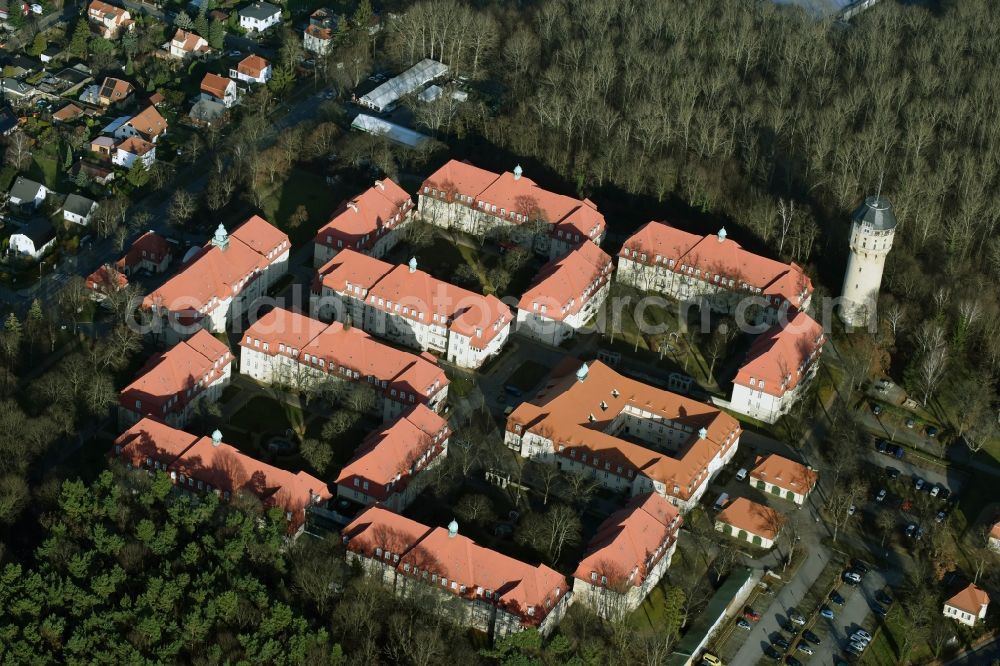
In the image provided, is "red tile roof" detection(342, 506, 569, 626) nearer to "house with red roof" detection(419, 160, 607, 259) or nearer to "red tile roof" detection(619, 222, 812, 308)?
"red tile roof" detection(619, 222, 812, 308)

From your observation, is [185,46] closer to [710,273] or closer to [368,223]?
[368,223]

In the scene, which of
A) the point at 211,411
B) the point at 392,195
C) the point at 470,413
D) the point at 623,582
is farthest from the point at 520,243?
the point at 623,582

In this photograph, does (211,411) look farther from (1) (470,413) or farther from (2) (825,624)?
(2) (825,624)

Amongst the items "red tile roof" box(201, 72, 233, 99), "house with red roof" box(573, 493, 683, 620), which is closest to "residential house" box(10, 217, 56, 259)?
"red tile roof" box(201, 72, 233, 99)

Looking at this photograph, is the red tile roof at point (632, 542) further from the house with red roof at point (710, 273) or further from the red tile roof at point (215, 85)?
the red tile roof at point (215, 85)

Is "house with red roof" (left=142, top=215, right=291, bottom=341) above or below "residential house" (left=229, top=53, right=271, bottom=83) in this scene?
above

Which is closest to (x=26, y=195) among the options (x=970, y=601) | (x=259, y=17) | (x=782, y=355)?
(x=259, y=17)
